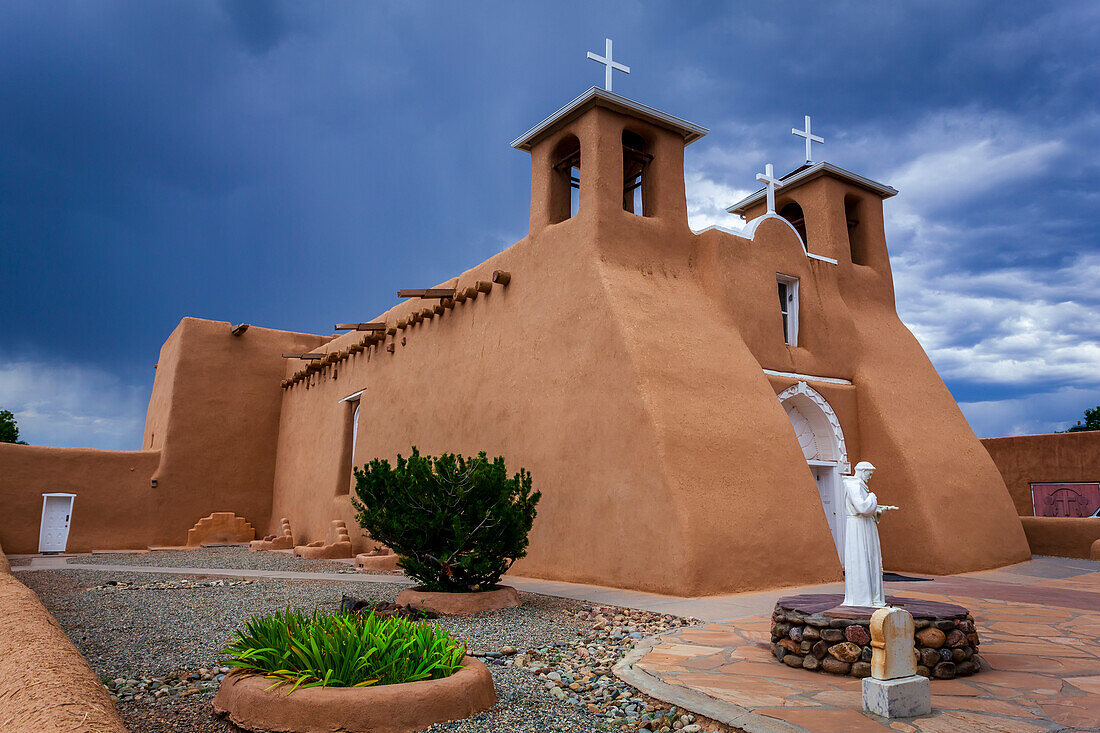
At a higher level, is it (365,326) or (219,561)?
(365,326)

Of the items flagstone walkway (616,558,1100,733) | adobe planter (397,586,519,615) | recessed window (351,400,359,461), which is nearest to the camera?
flagstone walkway (616,558,1100,733)

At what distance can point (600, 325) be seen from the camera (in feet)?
33.9

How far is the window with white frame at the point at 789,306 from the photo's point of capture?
1270 centimetres

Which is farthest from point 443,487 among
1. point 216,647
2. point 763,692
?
point 763,692

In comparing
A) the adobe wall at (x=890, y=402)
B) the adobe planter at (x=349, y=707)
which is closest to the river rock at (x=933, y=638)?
the adobe planter at (x=349, y=707)

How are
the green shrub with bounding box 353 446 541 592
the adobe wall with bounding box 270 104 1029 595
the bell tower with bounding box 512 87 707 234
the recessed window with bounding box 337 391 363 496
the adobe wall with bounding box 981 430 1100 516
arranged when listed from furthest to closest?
1. the recessed window with bounding box 337 391 363 496
2. the adobe wall with bounding box 981 430 1100 516
3. the bell tower with bounding box 512 87 707 234
4. the adobe wall with bounding box 270 104 1029 595
5. the green shrub with bounding box 353 446 541 592

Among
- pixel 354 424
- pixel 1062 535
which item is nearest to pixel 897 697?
pixel 1062 535

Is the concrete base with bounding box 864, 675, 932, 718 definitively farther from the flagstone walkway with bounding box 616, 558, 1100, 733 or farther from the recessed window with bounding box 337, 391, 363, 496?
the recessed window with bounding box 337, 391, 363, 496

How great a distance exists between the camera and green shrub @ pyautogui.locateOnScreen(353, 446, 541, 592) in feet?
25.7

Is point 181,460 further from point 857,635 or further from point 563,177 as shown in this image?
point 857,635

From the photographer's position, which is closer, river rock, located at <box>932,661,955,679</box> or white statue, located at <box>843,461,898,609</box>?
river rock, located at <box>932,661,955,679</box>

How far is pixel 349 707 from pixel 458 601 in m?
4.01

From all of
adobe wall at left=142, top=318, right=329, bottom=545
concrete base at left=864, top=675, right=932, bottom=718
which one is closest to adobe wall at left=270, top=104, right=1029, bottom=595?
concrete base at left=864, top=675, right=932, bottom=718

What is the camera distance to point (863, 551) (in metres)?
5.20
